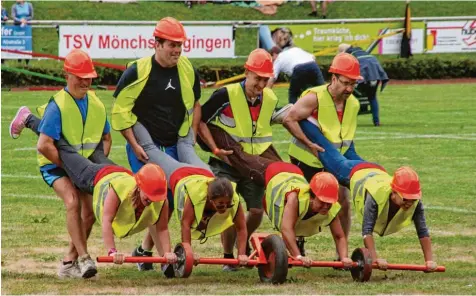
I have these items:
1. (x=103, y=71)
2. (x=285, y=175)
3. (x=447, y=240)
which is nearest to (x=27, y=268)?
(x=285, y=175)

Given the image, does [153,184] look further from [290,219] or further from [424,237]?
[424,237]

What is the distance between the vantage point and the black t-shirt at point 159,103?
38.9ft

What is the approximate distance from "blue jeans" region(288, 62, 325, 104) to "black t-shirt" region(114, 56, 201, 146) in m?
10.6

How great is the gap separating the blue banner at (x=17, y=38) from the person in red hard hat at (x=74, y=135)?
78.0 feet

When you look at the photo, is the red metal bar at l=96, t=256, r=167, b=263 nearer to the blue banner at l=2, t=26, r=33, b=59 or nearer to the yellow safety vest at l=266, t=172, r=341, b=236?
the yellow safety vest at l=266, t=172, r=341, b=236

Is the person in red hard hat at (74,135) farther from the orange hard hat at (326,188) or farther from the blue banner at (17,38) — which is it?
the blue banner at (17,38)

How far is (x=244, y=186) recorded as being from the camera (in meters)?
12.3

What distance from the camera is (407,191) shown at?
1099 centimetres

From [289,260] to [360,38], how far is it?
2684 centimetres

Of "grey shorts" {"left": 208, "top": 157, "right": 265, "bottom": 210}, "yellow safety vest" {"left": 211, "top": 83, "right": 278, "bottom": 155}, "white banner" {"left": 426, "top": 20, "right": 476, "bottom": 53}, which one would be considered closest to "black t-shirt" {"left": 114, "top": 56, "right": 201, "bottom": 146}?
"yellow safety vest" {"left": 211, "top": 83, "right": 278, "bottom": 155}

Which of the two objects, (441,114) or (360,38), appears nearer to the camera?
(441,114)

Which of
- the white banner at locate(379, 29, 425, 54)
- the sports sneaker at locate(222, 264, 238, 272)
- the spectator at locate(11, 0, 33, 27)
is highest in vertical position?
the sports sneaker at locate(222, 264, 238, 272)

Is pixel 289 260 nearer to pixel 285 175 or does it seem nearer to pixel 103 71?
pixel 285 175

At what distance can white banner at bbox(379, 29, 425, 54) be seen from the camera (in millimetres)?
37594
